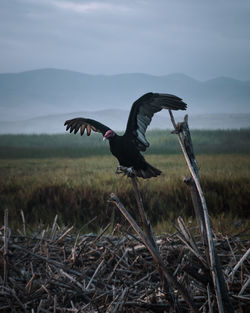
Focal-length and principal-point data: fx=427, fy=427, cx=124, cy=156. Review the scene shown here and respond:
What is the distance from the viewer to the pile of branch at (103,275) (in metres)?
1.45

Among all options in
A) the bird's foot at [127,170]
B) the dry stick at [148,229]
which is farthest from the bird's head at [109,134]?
the dry stick at [148,229]

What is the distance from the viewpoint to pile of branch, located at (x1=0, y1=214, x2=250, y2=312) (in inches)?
56.9

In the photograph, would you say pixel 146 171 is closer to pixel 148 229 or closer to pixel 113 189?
pixel 148 229

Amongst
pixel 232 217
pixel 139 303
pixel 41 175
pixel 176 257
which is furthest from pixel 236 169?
pixel 139 303

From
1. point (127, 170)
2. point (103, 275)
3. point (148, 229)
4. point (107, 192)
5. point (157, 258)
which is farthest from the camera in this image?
point (107, 192)

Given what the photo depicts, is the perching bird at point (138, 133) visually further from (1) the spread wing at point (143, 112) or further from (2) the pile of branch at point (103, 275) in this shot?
(2) the pile of branch at point (103, 275)

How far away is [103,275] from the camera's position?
1.81m

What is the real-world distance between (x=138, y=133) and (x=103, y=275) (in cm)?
62

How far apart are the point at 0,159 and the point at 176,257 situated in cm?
325

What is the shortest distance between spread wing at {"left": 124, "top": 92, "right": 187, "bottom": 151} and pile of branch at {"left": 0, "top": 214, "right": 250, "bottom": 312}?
1.23 feet

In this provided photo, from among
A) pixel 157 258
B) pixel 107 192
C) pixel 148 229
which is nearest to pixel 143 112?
pixel 148 229

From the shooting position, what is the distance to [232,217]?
3.17 metres

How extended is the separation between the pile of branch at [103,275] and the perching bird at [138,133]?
0.86ft

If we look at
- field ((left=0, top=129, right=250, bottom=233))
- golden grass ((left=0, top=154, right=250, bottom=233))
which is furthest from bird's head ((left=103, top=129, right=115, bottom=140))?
golden grass ((left=0, top=154, right=250, bottom=233))
